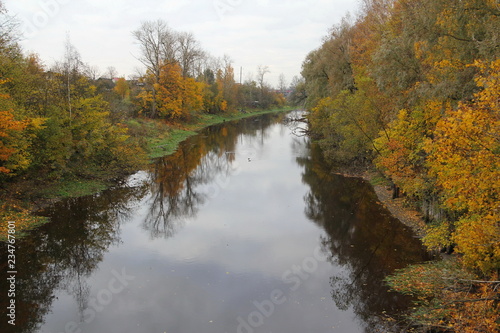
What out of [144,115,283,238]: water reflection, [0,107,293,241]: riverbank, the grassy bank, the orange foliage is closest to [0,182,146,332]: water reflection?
[0,107,293,241]: riverbank

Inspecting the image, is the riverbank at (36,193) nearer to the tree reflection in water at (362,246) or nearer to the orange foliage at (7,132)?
the orange foliage at (7,132)

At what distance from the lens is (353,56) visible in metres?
30.0

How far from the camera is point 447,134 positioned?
30.0 ft

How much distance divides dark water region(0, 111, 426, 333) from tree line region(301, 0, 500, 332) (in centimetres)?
175

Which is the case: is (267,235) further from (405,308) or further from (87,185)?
(87,185)

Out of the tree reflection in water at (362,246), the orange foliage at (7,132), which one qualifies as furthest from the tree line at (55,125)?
the tree reflection in water at (362,246)

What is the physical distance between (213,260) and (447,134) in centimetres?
955

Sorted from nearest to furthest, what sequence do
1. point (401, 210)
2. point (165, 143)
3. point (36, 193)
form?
1. point (36, 193)
2. point (401, 210)
3. point (165, 143)

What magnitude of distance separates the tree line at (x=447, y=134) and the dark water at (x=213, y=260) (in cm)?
175

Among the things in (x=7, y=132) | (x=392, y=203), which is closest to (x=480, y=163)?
(x=392, y=203)

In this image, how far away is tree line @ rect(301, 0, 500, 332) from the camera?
881 cm

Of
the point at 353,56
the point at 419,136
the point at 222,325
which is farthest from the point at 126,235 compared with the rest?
the point at 353,56

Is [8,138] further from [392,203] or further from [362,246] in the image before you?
[392,203]

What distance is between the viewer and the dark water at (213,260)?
409 inches
